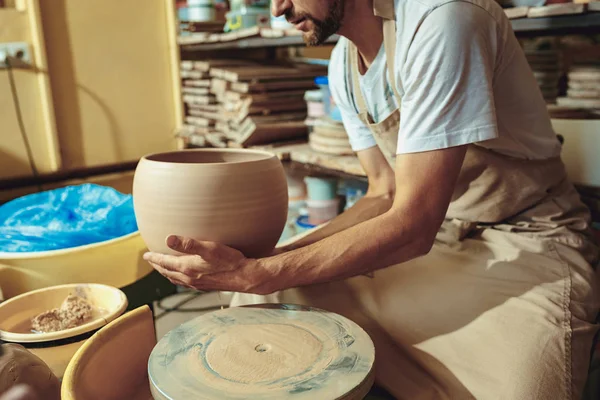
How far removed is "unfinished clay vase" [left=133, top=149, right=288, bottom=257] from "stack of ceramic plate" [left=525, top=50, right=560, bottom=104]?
154 cm

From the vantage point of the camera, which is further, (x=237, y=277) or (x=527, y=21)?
(x=527, y=21)

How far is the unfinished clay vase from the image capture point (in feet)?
3.36

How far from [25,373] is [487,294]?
2.96 feet

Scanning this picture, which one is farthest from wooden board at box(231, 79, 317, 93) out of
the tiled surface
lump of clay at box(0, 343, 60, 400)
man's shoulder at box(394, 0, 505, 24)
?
lump of clay at box(0, 343, 60, 400)

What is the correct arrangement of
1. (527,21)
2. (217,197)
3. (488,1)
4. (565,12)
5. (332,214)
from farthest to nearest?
(332,214) < (527,21) < (565,12) < (488,1) < (217,197)

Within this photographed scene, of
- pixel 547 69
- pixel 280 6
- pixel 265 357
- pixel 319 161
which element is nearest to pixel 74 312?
pixel 265 357

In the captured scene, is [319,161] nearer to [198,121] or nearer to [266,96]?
[266,96]

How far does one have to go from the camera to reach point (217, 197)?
1.02 m

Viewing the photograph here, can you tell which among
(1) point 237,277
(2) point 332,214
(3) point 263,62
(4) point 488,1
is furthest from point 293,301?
(3) point 263,62

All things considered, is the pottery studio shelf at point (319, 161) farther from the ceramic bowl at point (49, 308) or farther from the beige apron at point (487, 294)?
the ceramic bowl at point (49, 308)

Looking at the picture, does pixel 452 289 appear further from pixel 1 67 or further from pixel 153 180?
pixel 1 67

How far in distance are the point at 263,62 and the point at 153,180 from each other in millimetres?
2028

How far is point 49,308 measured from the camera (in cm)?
126

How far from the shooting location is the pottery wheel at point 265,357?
80cm
